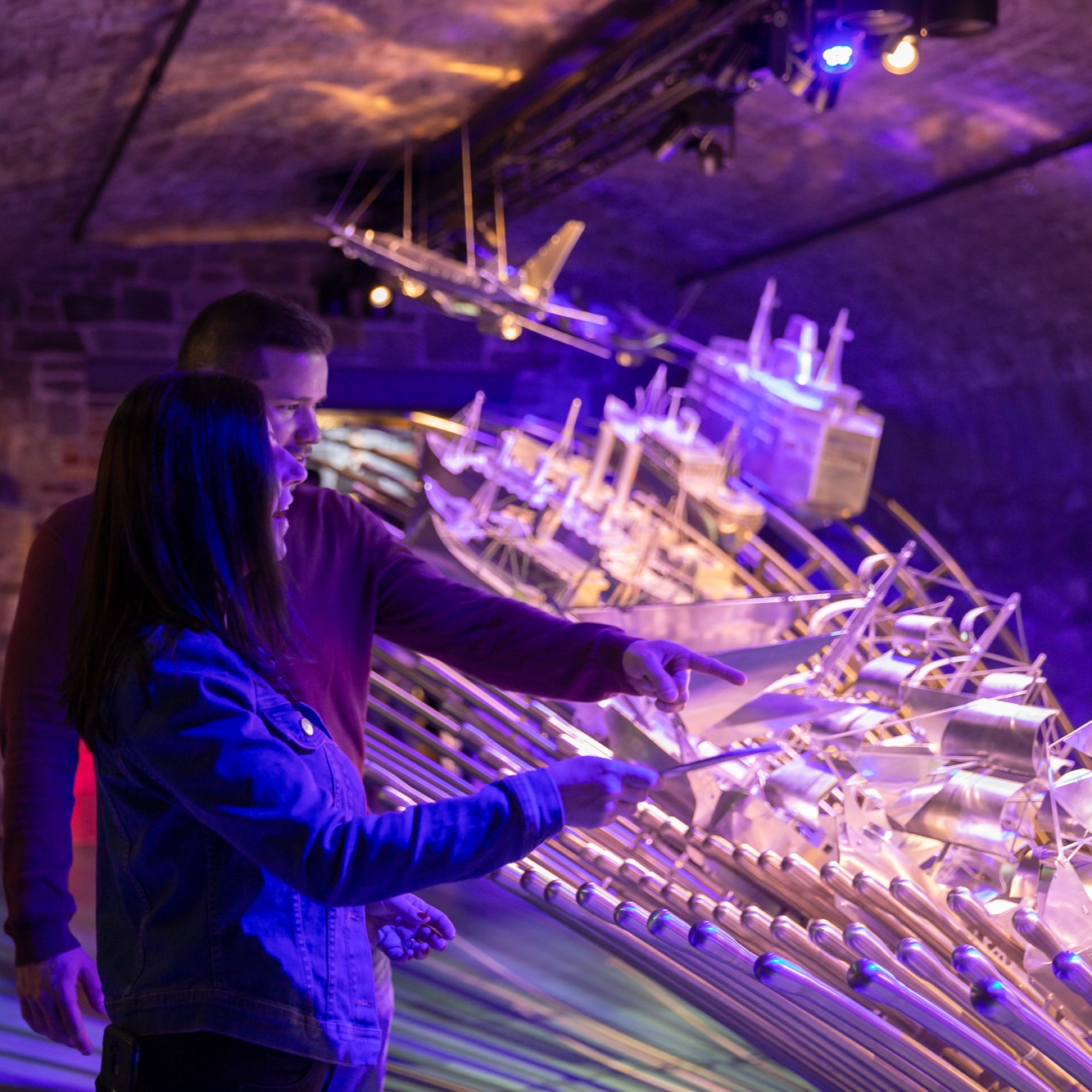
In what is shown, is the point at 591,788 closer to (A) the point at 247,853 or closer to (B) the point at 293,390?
(A) the point at 247,853

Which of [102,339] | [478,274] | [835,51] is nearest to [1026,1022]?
[835,51]

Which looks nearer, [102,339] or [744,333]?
[102,339]

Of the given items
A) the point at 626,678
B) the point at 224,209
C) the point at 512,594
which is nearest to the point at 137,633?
the point at 626,678

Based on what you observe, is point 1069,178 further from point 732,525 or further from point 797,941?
point 797,941

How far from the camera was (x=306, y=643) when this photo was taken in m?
1.51

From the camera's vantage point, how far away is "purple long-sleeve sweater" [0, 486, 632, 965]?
1.41 metres

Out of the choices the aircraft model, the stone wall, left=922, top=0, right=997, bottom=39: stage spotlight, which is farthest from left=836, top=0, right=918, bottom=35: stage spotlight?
the stone wall

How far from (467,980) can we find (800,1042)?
57cm

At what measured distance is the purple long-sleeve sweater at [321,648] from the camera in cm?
141

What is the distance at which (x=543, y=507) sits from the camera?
3.79 m

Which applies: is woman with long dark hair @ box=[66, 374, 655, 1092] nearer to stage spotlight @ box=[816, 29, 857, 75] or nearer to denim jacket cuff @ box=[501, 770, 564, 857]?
denim jacket cuff @ box=[501, 770, 564, 857]

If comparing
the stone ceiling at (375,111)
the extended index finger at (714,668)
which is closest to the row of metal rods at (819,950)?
the extended index finger at (714,668)

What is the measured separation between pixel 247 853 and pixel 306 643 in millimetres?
549

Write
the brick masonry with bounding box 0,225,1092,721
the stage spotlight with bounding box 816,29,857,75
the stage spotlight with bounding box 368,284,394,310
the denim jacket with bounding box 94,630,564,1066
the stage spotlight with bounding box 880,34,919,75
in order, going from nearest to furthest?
the denim jacket with bounding box 94,630,564,1066 → the stage spotlight with bounding box 816,29,857,75 → the stage spotlight with bounding box 880,34,919,75 → the brick masonry with bounding box 0,225,1092,721 → the stage spotlight with bounding box 368,284,394,310
